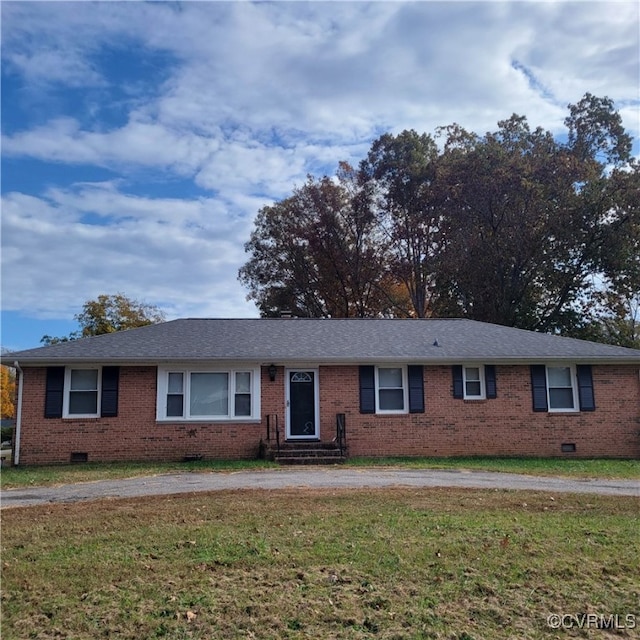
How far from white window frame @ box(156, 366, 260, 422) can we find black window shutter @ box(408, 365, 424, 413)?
3.98 meters

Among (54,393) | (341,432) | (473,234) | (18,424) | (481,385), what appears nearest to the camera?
(18,424)

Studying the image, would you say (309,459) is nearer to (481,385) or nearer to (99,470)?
(99,470)

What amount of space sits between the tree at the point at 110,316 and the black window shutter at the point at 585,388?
2715cm

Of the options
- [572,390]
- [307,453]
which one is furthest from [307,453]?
[572,390]

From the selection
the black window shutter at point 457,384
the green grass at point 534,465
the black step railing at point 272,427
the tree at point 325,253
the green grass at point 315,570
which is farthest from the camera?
the tree at point 325,253

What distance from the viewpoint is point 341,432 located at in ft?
50.1

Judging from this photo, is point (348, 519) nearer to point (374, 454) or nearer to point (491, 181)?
point (374, 454)

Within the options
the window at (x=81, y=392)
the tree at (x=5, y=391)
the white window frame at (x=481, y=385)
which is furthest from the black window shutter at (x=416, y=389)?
the tree at (x=5, y=391)

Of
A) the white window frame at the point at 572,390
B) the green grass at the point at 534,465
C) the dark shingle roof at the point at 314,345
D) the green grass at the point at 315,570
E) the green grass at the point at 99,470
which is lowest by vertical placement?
the green grass at the point at 315,570

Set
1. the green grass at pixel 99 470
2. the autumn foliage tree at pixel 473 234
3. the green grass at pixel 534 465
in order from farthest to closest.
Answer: the autumn foliage tree at pixel 473 234
the green grass at pixel 534 465
the green grass at pixel 99 470

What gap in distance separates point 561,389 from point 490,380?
201cm

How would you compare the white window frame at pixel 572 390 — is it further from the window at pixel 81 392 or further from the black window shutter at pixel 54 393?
the black window shutter at pixel 54 393

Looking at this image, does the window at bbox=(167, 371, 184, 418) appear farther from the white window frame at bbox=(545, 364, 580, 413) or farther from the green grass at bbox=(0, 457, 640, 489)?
the white window frame at bbox=(545, 364, 580, 413)

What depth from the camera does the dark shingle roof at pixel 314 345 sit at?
15.1 m
